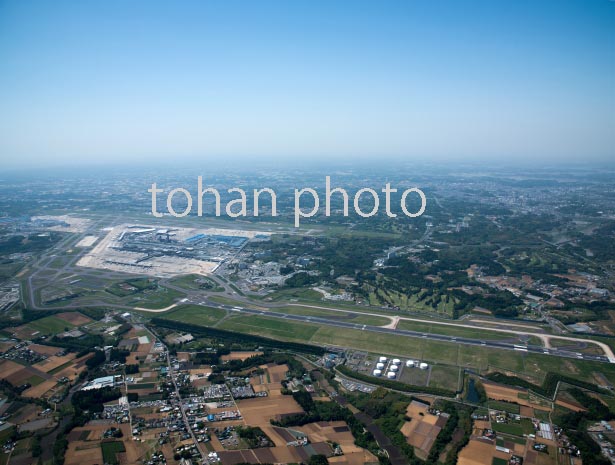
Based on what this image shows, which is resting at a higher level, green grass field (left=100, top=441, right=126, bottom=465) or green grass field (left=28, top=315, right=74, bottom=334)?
green grass field (left=100, top=441, right=126, bottom=465)

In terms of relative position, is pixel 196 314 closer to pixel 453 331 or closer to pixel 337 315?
pixel 337 315

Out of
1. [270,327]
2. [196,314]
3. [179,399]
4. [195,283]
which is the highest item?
[195,283]

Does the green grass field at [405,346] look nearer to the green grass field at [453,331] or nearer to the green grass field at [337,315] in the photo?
the green grass field at [337,315]

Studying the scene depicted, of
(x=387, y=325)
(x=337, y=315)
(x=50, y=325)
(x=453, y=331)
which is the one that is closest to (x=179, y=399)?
(x=337, y=315)

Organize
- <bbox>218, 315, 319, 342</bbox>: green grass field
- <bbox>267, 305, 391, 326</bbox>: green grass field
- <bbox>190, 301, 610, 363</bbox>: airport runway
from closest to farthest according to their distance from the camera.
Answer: <bbox>190, 301, 610, 363</bbox>: airport runway < <bbox>218, 315, 319, 342</bbox>: green grass field < <bbox>267, 305, 391, 326</bbox>: green grass field

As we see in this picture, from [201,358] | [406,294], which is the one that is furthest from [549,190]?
[201,358]

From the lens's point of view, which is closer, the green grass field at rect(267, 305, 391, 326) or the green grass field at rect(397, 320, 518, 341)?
the green grass field at rect(397, 320, 518, 341)

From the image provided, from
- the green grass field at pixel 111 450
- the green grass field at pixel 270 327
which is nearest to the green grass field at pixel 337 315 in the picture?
the green grass field at pixel 270 327

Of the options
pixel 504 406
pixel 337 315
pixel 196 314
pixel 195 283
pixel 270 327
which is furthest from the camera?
pixel 195 283

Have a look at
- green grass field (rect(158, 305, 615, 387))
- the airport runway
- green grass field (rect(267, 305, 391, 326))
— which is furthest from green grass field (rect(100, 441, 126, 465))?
green grass field (rect(267, 305, 391, 326))

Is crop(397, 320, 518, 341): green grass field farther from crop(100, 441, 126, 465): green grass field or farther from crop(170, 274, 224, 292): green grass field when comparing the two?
crop(100, 441, 126, 465): green grass field

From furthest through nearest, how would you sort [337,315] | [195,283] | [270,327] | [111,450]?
[195,283]
[337,315]
[270,327]
[111,450]
